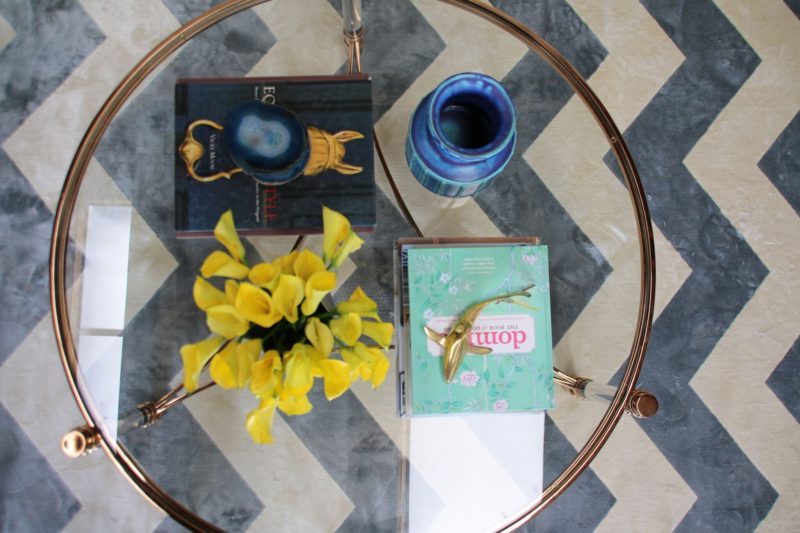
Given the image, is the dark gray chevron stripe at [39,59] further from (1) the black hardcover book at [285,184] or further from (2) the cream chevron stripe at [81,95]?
(1) the black hardcover book at [285,184]

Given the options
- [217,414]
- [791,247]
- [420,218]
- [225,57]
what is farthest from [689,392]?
[225,57]

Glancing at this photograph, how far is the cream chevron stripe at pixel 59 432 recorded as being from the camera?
79 centimetres

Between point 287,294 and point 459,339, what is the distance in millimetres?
210

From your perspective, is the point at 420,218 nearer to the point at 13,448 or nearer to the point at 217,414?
the point at 217,414

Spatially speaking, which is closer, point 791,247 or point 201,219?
point 201,219

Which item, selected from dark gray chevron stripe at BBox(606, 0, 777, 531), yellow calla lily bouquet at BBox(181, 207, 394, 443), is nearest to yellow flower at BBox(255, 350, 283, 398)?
yellow calla lily bouquet at BBox(181, 207, 394, 443)

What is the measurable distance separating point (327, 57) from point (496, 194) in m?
0.27

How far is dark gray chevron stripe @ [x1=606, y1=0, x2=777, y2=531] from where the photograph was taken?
866mm

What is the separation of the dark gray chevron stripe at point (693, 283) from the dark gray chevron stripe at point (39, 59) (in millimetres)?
A: 851

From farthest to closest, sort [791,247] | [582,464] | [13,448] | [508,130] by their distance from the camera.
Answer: [791,247] < [13,448] < [582,464] < [508,130]

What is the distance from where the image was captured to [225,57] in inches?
25.1

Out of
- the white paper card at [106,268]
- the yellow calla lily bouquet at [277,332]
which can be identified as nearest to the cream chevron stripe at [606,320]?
the yellow calla lily bouquet at [277,332]

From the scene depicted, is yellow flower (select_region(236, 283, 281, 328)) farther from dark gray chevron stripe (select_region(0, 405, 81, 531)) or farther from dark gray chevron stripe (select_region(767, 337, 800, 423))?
dark gray chevron stripe (select_region(767, 337, 800, 423))

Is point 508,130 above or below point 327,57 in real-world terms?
below
